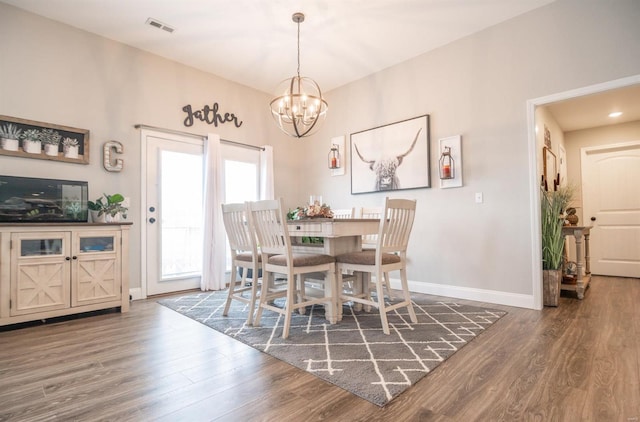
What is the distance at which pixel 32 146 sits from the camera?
306 cm

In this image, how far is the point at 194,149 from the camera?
14.1 ft

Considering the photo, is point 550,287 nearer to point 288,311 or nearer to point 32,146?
point 288,311

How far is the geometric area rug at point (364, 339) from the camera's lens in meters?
1.74

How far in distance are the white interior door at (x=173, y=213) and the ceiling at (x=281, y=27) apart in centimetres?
112

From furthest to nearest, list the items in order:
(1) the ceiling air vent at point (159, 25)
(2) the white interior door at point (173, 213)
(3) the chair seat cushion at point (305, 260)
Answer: (2) the white interior door at point (173, 213)
(1) the ceiling air vent at point (159, 25)
(3) the chair seat cushion at point (305, 260)

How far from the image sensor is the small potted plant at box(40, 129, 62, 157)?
124 inches

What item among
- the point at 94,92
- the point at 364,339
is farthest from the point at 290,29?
the point at 364,339

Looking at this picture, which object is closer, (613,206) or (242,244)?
(242,244)

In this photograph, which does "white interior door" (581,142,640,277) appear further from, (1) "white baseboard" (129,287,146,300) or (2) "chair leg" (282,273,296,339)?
(1) "white baseboard" (129,287,146,300)

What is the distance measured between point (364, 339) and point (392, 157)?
2618mm

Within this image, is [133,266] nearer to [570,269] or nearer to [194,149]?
[194,149]

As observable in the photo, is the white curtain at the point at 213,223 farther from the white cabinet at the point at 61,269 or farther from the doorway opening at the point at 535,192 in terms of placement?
the doorway opening at the point at 535,192

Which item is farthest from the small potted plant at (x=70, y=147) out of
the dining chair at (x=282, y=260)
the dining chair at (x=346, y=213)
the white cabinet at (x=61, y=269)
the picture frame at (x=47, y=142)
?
the dining chair at (x=346, y=213)

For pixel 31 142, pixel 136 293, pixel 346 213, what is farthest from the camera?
pixel 346 213
